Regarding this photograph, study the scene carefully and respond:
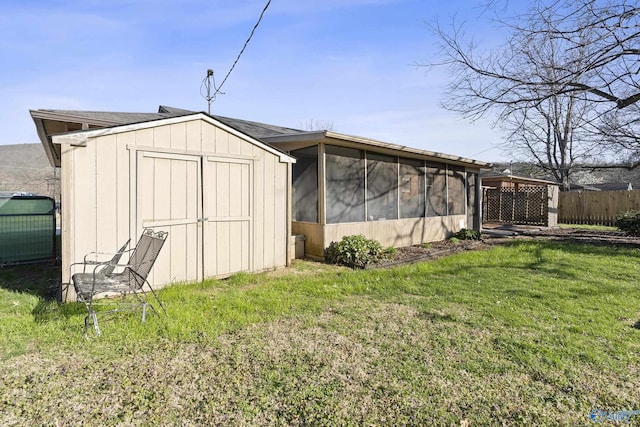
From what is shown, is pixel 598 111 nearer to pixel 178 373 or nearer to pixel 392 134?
pixel 178 373

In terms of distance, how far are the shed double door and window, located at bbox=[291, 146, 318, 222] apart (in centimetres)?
175

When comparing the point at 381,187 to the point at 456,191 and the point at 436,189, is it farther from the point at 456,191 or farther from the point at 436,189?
the point at 456,191

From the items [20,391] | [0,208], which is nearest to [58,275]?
[0,208]

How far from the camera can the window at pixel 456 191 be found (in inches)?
429

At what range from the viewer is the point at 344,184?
7551 mm

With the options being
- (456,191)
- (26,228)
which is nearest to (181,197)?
(26,228)

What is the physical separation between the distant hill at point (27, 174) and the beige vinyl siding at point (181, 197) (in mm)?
12347

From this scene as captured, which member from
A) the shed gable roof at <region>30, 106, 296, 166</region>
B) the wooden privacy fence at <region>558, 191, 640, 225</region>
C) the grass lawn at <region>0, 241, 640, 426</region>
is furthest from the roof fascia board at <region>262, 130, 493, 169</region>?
the wooden privacy fence at <region>558, 191, 640, 225</region>

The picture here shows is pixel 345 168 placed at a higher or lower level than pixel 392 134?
lower

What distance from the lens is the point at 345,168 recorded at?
7.58 m

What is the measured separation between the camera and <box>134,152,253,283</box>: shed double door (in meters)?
4.78

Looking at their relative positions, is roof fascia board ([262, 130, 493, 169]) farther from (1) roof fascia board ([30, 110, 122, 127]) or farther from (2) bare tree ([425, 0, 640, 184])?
(1) roof fascia board ([30, 110, 122, 127])

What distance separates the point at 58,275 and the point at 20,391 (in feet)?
12.7

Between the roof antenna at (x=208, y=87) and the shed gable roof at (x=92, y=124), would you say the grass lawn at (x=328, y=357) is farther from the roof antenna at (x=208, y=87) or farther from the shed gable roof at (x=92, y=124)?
the roof antenna at (x=208, y=87)
